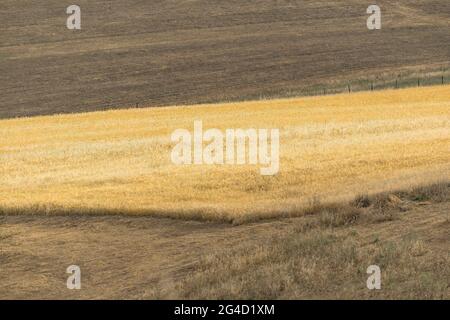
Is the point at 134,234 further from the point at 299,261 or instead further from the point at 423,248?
the point at 423,248

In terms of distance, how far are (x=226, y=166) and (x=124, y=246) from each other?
8.76m

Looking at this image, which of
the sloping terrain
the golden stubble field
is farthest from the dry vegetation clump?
the golden stubble field

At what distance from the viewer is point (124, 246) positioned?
61.1ft

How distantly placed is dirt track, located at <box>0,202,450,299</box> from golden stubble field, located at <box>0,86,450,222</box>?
0.82 meters

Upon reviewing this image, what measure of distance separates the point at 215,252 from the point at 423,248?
372 centimetres

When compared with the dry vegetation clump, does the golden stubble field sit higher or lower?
lower

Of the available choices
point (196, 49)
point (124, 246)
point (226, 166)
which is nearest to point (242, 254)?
point (124, 246)

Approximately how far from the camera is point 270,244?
54.5 ft

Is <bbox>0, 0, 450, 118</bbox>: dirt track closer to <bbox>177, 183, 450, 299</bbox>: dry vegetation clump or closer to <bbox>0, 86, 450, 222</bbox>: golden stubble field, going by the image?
<bbox>0, 86, 450, 222</bbox>: golden stubble field

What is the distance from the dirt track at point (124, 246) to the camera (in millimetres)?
16188

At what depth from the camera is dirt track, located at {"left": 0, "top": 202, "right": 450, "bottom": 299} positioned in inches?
637

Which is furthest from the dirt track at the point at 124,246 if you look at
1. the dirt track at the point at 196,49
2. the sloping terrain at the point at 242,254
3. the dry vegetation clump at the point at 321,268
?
the dirt track at the point at 196,49

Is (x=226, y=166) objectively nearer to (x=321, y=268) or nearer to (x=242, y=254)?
(x=242, y=254)

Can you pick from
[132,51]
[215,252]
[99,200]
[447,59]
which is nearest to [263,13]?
[132,51]
